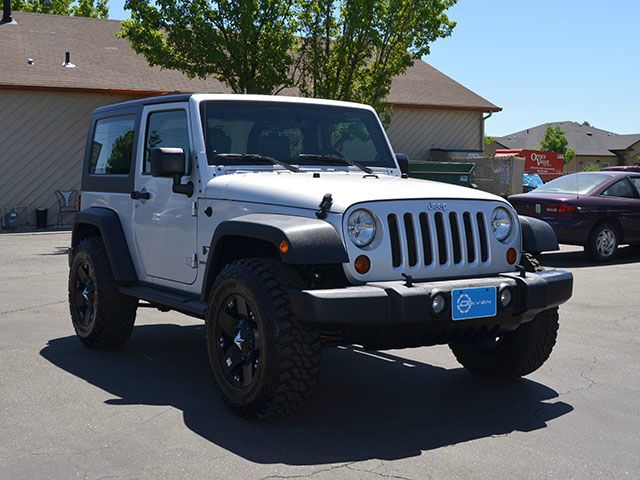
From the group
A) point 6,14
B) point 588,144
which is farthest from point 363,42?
point 588,144

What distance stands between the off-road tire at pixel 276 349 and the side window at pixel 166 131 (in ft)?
5.18

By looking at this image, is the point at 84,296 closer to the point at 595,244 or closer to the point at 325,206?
the point at 325,206

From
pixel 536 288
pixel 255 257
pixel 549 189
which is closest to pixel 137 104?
pixel 255 257

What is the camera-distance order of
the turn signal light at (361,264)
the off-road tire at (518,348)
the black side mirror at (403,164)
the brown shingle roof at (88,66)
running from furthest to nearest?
the brown shingle roof at (88,66)
the black side mirror at (403,164)
the off-road tire at (518,348)
the turn signal light at (361,264)

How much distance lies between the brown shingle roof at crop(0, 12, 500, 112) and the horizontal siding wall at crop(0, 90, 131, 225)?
1.77 feet

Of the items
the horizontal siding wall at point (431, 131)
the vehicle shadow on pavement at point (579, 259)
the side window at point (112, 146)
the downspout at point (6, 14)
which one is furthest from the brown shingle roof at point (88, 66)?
the side window at point (112, 146)

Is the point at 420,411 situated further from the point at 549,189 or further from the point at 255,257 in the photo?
the point at 549,189

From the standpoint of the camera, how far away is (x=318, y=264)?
17.8 feet

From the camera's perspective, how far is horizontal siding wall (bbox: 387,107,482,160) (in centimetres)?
3134

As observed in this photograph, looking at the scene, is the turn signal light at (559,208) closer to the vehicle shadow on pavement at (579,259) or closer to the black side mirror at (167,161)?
the vehicle shadow on pavement at (579,259)

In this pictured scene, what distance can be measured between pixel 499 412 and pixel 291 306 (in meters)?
1.57

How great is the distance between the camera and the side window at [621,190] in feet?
49.3

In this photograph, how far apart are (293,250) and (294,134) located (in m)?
2.03

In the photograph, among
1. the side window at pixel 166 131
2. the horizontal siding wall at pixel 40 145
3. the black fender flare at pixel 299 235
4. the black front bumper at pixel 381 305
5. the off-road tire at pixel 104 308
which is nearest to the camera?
the black front bumper at pixel 381 305
